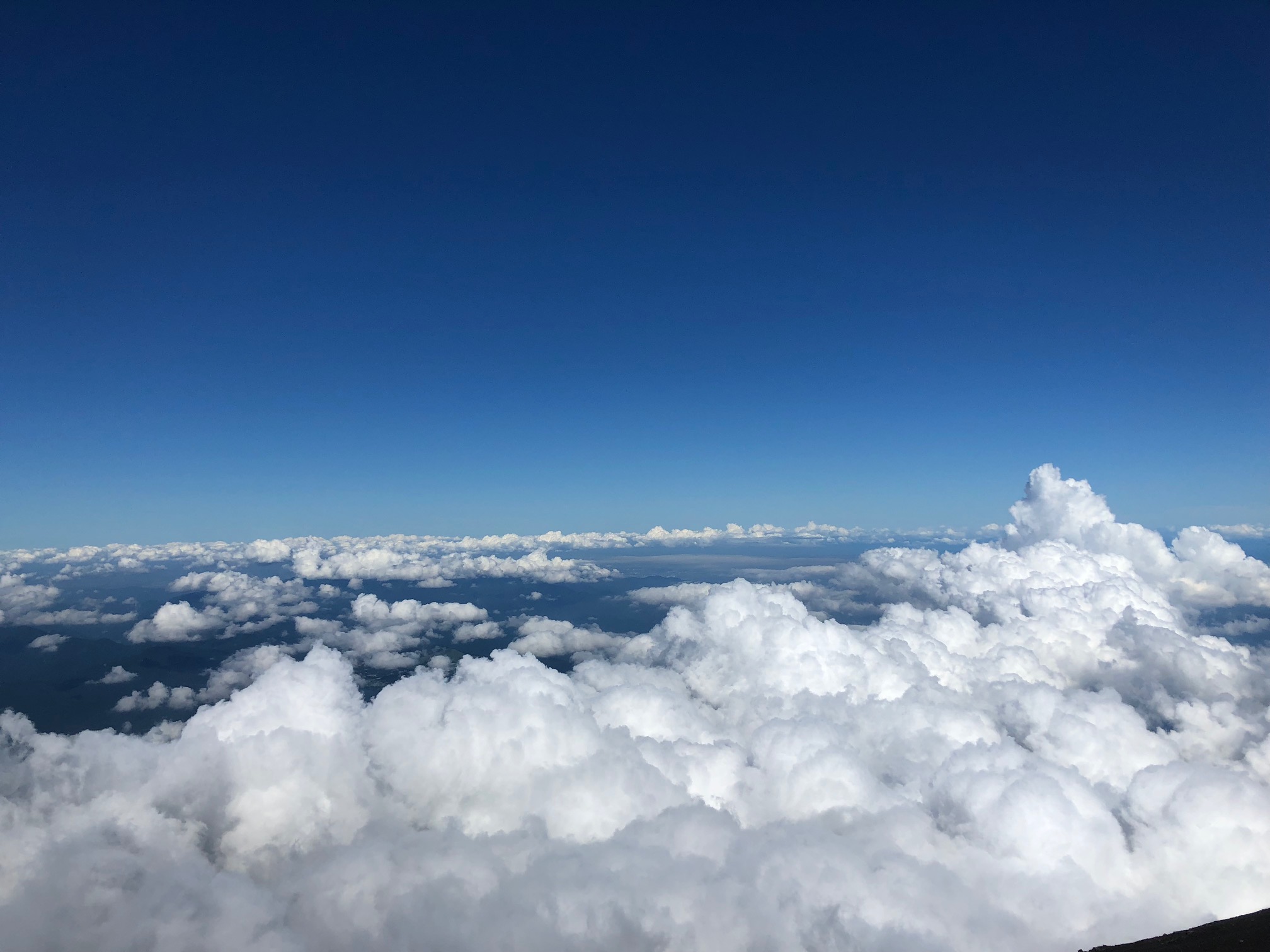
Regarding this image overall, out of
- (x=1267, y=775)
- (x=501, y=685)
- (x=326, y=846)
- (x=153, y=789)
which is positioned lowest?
(x=1267, y=775)

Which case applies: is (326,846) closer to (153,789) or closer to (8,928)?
(153,789)

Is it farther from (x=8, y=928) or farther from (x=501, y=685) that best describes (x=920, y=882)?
(x=8, y=928)

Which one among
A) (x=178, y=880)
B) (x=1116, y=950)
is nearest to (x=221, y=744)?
(x=178, y=880)

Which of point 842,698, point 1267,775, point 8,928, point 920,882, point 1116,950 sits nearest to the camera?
point 1116,950

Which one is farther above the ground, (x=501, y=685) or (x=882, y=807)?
(x=501, y=685)

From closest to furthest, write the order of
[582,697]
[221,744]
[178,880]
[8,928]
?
[8,928], [178,880], [221,744], [582,697]

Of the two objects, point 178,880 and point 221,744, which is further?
point 221,744

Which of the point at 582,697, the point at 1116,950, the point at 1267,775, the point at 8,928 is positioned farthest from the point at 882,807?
the point at 1267,775
